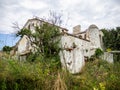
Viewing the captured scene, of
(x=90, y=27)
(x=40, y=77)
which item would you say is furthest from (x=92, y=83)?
(x=90, y=27)

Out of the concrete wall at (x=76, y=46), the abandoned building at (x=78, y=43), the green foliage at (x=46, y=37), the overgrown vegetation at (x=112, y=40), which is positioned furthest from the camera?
the overgrown vegetation at (x=112, y=40)

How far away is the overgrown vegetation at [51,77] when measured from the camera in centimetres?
529

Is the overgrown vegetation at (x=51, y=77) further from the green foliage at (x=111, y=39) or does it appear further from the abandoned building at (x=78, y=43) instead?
the green foliage at (x=111, y=39)

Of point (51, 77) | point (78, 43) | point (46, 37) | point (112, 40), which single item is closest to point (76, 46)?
point (78, 43)

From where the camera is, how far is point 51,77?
5.95 m

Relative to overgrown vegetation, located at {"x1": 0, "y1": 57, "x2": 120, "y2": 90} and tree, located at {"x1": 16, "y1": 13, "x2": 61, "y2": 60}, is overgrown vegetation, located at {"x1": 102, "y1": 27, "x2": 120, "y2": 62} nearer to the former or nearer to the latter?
tree, located at {"x1": 16, "y1": 13, "x2": 61, "y2": 60}

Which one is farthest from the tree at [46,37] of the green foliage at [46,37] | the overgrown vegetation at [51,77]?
the overgrown vegetation at [51,77]

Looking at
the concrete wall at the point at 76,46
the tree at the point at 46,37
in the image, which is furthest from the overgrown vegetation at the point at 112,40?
the tree at the point at 46,37

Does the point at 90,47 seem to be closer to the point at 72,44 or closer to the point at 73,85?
the point at 72,44

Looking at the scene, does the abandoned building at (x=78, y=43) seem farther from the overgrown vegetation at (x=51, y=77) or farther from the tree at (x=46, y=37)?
the overgrown vegetation at (x=51, y=77)

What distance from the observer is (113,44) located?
34.3 m

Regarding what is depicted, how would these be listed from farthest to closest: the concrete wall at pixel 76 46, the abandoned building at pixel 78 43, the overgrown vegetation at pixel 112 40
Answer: the overgrown vegetation at pixel 112 40 → the abandoned building at pixel 78 43 → the concrete wall at pixel 76 46

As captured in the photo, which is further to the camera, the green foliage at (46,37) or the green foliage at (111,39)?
the green foliage at (111,39)

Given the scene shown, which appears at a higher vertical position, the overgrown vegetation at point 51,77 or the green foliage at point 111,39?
the green foliage at point 111,39
